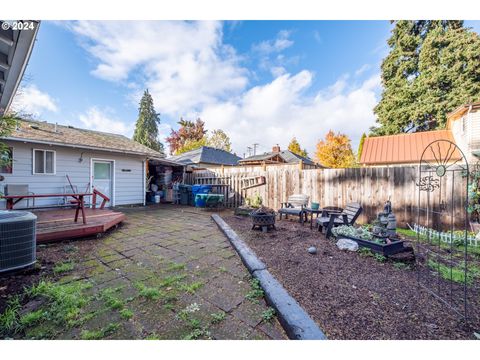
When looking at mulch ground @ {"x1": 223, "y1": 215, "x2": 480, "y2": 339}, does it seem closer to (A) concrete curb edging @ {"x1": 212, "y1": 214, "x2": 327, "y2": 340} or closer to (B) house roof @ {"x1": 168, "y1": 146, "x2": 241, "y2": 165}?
(A) concrete curb edging @ {"x1": 212, "y1": 214, "x2": 327, "y2": 340}

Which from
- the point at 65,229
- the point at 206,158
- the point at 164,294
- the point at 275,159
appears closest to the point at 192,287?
the point at 164,294

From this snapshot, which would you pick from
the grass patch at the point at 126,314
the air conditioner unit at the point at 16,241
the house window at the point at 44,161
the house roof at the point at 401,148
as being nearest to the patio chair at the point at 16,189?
the house window at the point at 44,161

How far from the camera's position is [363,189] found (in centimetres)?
563

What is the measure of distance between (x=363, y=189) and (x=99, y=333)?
6191 millimetres

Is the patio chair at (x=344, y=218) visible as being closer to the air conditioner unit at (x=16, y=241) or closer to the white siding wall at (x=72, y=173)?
the air conditioner unit at (x=16, y=241)

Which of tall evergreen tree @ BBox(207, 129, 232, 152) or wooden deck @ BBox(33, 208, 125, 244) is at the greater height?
tall evergreen tree @ BBox(207, 129, 232, 152)

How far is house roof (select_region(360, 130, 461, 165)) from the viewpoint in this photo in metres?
11.6

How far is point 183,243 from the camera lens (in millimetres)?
3814

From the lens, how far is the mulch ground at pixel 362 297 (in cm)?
160

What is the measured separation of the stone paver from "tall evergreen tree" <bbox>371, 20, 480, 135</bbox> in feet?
61.7

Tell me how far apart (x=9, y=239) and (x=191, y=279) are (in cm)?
221

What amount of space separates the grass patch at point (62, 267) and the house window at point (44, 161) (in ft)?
18.5

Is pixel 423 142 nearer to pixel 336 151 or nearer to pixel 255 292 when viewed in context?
pixel 336 151

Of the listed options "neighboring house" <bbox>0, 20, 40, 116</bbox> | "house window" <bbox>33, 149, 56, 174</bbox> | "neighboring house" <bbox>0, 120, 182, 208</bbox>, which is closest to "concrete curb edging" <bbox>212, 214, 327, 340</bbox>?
"neighboring house" <bbox>0, 20, 40, 116</bbox>
